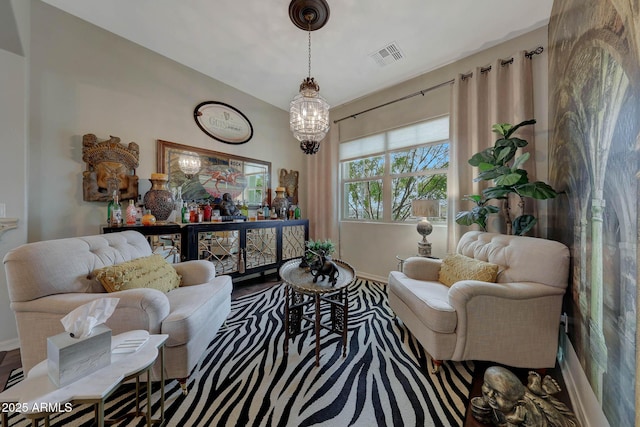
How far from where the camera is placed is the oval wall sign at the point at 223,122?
2.94 meters

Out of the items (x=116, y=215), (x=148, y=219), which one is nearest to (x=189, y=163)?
(x=148, y=219)

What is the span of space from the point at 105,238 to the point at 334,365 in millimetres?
1956

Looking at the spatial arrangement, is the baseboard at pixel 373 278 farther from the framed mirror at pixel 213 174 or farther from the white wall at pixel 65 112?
the white wall at pixel 65 112

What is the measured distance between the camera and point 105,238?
165 centimetres

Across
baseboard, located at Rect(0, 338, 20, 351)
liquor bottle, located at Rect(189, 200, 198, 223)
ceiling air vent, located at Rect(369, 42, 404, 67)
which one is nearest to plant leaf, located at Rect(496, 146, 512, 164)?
ceiling air vent, located at Rect(369, 42, 404, 67)

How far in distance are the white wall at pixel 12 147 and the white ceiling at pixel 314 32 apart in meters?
0.64

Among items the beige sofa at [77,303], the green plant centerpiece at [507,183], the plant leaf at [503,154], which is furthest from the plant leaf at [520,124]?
the beige sofa at [77,303]

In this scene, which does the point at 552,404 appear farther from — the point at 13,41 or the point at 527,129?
the point at 13,41

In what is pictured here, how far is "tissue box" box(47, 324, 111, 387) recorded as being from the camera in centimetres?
75

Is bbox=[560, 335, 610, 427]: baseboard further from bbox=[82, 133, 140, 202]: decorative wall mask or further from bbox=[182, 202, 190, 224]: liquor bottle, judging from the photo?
bbox=[82, 133, 140, 202]: decorative wall mask

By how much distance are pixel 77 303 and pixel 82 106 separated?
6.69 ft

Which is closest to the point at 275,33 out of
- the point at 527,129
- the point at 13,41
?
the point at 13,41

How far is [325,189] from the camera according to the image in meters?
3.94

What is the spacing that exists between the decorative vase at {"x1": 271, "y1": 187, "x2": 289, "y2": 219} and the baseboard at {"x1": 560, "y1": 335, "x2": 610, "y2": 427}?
322 centimetres
